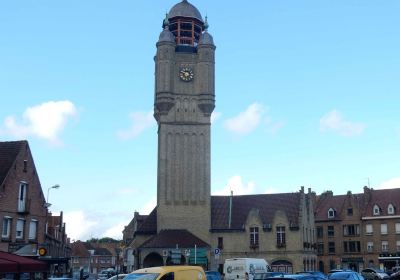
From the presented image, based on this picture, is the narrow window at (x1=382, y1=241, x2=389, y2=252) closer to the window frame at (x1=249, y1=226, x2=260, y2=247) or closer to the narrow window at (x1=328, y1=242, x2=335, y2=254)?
the narrow window at (x1=328, y1=242, x2=335, y2=254)

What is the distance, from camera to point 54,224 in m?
77.1

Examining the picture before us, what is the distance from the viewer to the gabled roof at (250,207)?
7012 centimetres

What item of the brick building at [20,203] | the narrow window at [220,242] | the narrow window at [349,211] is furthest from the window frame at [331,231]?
the brick building at [20,203]

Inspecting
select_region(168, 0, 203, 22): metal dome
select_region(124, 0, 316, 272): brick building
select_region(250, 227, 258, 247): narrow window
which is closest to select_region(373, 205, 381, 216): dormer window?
select_region(124, 0, 316, 272): brick building

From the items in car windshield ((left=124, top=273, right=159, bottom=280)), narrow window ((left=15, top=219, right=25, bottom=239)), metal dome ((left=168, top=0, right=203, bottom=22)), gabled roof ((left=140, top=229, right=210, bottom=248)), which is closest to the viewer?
car windshield ((left=124, top=273, right=159, bottom=280))

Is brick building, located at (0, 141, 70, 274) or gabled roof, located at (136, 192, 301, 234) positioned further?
gabled roof, located at (136, 192, 301, 234)

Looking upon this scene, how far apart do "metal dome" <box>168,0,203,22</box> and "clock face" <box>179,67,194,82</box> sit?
7.84 meters

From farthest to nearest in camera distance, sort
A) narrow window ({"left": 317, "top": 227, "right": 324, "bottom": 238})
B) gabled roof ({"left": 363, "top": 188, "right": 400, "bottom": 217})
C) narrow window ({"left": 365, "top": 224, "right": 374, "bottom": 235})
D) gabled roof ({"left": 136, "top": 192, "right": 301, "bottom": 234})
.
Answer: narrow window ({"left": 317, "top": 227, "right": 324, "bottom": 238}), narrow window ({"left": 365, "top": 224, "right": 374, "bottom": 235}), gabled roof ({"left": 363, "top": 188, "right": 400, "bottom": 217}), gabled roof ({"left": 136, "top": 192, "right": 301, "bottom": 234})

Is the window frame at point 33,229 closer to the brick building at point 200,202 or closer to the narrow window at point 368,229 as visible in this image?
the brick building at point 200,202

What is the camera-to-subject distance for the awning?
67.7 feet

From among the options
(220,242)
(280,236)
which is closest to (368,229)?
(280,236)

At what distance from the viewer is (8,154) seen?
42.4m

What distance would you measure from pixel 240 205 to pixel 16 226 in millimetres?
36842

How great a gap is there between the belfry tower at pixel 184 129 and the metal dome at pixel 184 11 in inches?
18.4
